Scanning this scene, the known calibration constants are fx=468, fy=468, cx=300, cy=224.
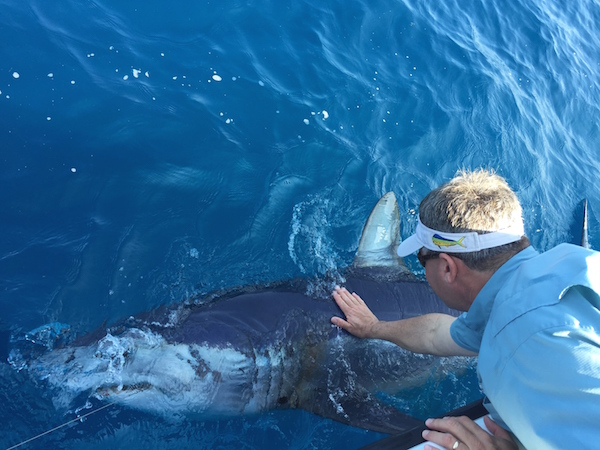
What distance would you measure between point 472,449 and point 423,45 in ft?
20.2

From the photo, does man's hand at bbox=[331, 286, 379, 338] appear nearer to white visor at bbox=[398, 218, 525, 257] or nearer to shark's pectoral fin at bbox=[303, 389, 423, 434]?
shark's pectoral fin at bbox=[303, 389, 423, 434]

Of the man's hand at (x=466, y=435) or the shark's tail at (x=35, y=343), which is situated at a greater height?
the shark's tail at (x=35, y=343)

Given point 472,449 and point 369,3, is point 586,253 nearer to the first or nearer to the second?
point 472,449

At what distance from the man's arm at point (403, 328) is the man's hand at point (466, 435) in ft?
2.84

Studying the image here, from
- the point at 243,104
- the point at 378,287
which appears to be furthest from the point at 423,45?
the point at 378,287

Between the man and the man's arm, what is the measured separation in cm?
44

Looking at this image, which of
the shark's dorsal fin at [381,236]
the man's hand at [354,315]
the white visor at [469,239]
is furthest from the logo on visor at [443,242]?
the shark's dorsal fin at [381,236]

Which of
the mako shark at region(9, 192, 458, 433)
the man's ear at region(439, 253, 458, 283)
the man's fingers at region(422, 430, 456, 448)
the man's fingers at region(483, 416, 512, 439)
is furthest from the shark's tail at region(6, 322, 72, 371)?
the man's fingers at region(483, 416, 512, 439)

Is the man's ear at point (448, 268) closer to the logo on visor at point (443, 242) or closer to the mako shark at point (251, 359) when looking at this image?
the logo on visor at point (443, 242)

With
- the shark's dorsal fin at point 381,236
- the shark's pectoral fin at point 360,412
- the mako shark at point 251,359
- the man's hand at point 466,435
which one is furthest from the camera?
the shark's dorsal fin at point 381,236

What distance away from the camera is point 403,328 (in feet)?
11.1

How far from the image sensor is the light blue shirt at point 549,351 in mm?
1500

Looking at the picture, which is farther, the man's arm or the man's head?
the man's arm

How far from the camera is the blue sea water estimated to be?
3.46m
